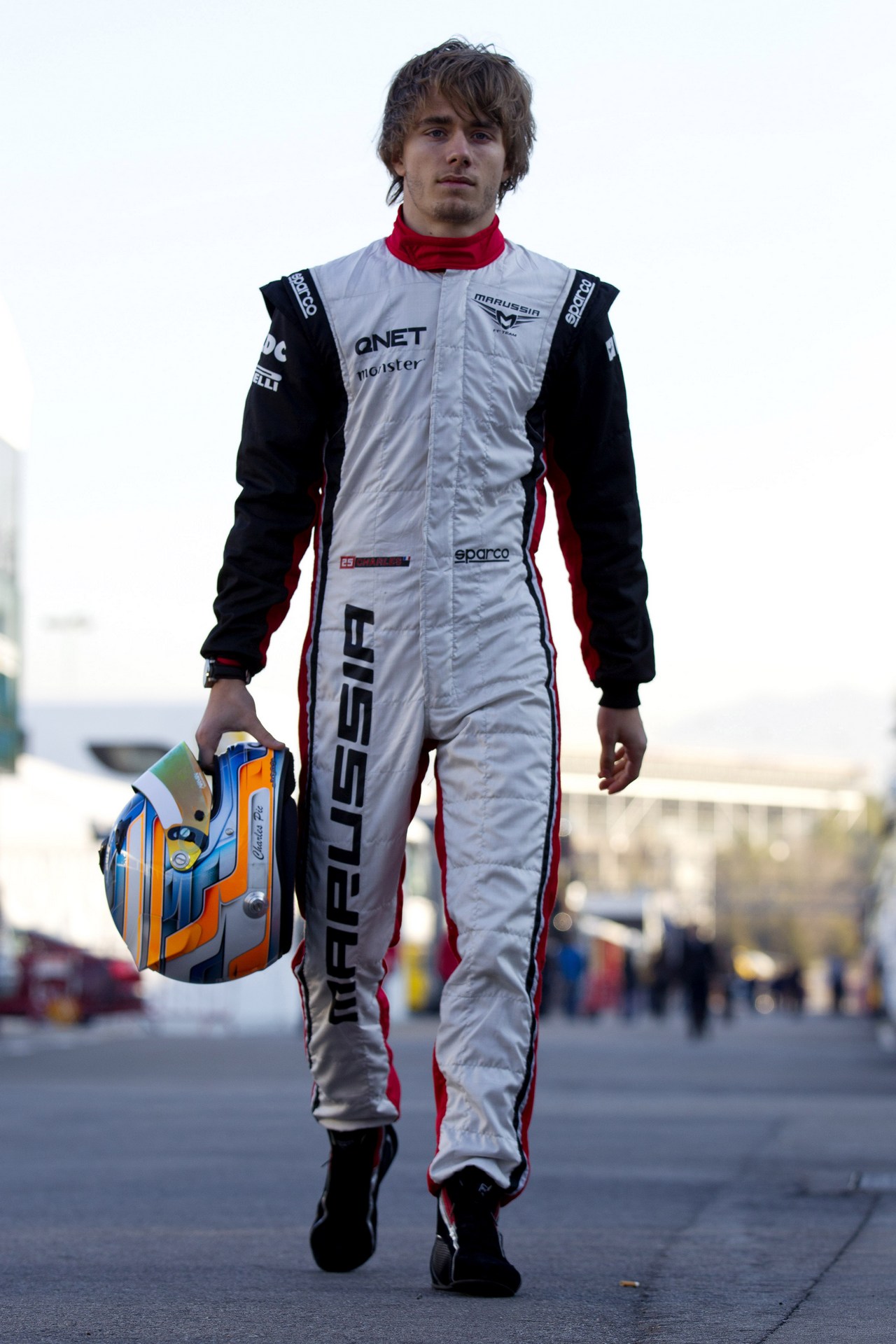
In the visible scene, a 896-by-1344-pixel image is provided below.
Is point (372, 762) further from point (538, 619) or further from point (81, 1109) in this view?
point (81, 1109)

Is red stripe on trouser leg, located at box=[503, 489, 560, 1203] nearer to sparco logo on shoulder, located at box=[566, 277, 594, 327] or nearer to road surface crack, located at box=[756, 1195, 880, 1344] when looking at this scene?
sparco logo on shoulder, located at box=[566, 277, 594, 327]

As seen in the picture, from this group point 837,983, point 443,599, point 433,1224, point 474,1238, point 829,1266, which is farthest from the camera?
point 837,983

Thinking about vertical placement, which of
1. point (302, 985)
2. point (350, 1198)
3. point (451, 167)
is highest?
point (451, 167)

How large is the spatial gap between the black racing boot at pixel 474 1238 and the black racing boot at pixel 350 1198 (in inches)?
13.6

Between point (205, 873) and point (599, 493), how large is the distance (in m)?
1.02

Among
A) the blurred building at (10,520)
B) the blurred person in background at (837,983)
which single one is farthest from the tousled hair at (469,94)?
the blurred person in background at (837,983)

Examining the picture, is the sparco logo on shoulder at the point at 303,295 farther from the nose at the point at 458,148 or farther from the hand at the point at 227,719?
the hand at the point at 227,719

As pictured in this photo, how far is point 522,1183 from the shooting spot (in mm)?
3984

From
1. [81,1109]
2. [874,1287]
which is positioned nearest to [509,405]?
[874,1287]

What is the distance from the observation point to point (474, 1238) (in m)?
3.89

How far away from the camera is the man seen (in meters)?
4.00

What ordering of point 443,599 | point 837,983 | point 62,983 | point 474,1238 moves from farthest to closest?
point 837,983, point 62,983, point 443,599, point 474,1238

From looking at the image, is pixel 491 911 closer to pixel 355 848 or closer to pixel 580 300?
pixel 355 848

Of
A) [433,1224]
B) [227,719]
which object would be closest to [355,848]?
[227,719]
